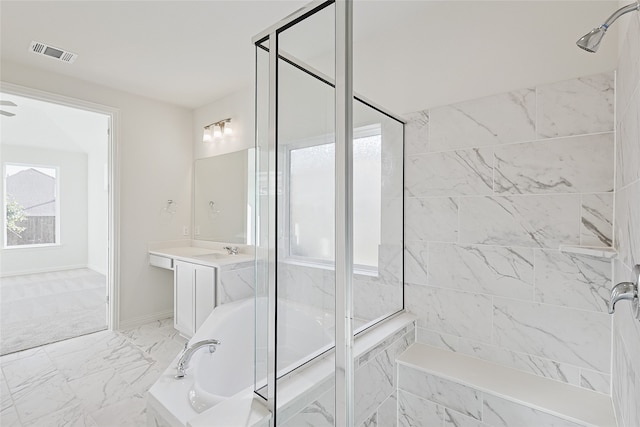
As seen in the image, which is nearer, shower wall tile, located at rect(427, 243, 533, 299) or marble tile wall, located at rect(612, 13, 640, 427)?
marble tile wall, located at rect(612, 13, 640, 427)

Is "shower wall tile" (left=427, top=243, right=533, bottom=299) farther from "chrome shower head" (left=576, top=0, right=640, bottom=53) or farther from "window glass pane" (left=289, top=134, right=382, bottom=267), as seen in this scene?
"window glass pane" (left=289, top=134, right=382, bottom=267)

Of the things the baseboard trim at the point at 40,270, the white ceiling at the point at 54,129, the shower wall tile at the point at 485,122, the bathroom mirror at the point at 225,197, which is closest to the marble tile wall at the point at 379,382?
the shower wall tile at the point at 485,122

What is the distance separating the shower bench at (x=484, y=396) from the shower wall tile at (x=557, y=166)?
38.0 inches

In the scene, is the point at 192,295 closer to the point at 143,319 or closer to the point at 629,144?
the point at 143,319

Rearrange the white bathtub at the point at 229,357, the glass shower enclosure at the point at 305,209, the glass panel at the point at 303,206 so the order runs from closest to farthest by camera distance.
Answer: the glass shower enclosure at the point at 305,209
the glass panel at the point at 303,206
the white bathtub at the point at 229,357

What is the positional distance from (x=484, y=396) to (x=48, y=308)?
4.74 m

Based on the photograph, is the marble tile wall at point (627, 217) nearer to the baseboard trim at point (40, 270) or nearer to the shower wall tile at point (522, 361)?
the shower wall tile at point (522, 361)

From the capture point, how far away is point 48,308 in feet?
12.1

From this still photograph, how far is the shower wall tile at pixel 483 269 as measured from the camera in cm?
159

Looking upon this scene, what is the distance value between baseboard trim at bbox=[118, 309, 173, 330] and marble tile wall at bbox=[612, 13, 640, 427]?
12.5 ft

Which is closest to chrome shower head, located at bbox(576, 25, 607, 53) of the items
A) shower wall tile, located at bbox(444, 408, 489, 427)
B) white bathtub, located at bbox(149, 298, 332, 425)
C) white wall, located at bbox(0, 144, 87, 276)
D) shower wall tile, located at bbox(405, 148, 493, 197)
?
shower wall tile, located at bbox(405, 148, 493, 197)

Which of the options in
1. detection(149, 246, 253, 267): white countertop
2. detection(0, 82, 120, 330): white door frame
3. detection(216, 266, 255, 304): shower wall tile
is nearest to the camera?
detection(216, 266, 255, 304): shower wall tile

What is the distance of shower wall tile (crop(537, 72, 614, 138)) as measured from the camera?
4.57 ft

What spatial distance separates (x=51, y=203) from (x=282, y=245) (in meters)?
7.09
